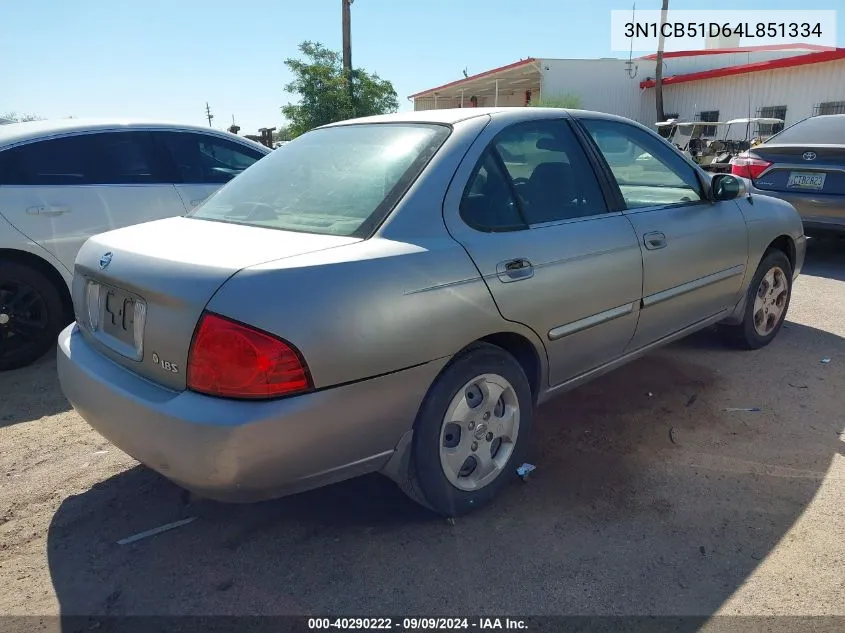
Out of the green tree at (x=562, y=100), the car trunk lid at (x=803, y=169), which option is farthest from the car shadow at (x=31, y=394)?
the green tree at (x=562, y=100)

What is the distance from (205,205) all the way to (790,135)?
7052 millimetres

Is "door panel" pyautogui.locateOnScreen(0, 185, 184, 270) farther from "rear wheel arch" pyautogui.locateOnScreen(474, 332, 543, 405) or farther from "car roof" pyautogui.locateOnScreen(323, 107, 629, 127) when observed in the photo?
"rear wheel arch" pyautogui.locateOnScreen(474, 332, 543, 405)

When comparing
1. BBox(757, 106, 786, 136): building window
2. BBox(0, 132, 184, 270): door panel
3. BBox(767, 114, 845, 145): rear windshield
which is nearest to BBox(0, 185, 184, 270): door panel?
BBox(0, 132, 184, 270): door panel

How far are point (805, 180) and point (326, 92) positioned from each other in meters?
17.0

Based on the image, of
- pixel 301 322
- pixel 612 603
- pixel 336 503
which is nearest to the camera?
pixel 301 322

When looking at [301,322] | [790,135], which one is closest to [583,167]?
[301,322]

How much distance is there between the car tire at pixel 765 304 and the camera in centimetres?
436

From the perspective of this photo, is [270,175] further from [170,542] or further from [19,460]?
[19,460]

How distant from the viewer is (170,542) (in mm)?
2557

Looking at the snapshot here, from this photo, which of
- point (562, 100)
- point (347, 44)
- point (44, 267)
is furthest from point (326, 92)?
point (44, 267)

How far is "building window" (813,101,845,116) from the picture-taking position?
2091 cm

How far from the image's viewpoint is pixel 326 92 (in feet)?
69.5

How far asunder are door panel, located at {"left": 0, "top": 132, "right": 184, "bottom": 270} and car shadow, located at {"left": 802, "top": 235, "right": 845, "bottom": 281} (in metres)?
6.46

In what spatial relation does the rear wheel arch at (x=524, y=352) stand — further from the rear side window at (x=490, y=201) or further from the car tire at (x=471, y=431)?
the rear side window at (x=490, y=201)
